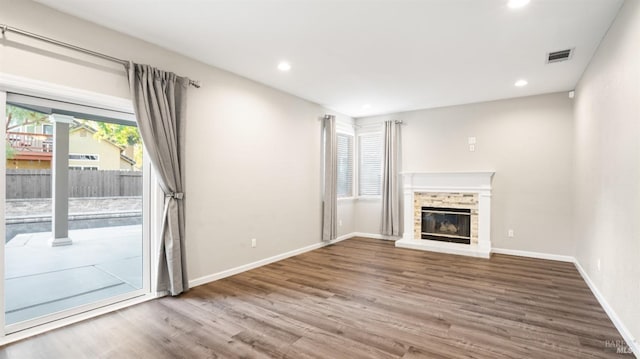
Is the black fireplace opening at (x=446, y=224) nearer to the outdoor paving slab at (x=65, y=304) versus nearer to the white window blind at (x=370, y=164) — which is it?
the white window blind at (x=370, y=164)

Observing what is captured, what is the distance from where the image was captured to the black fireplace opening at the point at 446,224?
18.6 feet

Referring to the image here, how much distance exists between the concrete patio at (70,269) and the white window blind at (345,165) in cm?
413

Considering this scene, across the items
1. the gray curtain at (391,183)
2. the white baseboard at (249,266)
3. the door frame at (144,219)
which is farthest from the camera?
the gray curtain at (391,183)

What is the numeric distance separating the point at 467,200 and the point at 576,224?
1.56m

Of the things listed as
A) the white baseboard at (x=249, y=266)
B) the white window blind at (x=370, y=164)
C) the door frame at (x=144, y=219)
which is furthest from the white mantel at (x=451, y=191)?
the door frame at (x=144, y=219)

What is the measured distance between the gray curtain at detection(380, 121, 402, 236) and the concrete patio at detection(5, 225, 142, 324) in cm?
454

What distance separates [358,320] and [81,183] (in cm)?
294

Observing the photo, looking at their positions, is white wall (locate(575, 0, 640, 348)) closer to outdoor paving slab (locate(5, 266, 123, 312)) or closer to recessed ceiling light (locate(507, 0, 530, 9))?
recessed ceiling light (locate(507, 0, 530, 9))

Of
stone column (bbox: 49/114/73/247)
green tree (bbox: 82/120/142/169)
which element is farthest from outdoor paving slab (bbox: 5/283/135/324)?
green tree (bbox: 82/120/142/169)

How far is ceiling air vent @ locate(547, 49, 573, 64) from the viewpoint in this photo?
11.2ft

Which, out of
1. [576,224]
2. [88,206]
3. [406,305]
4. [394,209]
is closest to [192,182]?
[88,206]

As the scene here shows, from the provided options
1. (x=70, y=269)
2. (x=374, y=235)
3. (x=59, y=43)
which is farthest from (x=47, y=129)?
(x=374, y=235)

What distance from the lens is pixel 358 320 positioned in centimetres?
280

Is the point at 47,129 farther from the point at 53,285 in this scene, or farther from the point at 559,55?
the point at 559,55
